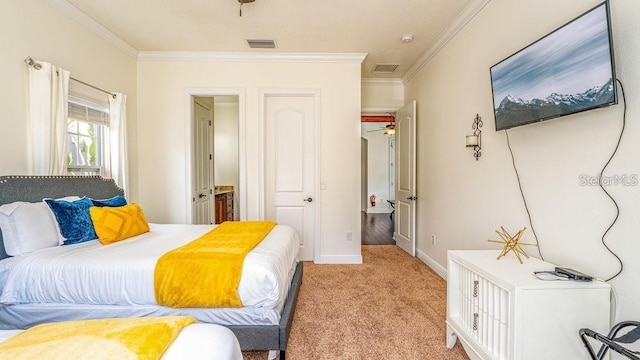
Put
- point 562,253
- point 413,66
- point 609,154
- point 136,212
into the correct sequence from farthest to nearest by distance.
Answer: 1. point 413,66
2. point 136,212
3. point 562,253
4. point 609,154

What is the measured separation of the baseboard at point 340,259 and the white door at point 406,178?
897 millimetres

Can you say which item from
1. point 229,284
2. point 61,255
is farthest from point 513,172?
point 61,255

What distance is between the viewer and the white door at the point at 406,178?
4023 millimetres

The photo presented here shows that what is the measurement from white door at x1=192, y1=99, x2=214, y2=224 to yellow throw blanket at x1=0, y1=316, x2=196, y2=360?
3.08 meters

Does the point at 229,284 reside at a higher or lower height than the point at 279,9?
lower

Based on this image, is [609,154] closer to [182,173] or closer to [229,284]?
[229,284]

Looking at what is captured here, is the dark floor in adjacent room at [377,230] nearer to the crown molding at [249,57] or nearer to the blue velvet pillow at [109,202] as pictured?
the crown molding at [249,57]

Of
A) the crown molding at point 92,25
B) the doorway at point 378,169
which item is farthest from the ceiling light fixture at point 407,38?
the doorway at point 378,169

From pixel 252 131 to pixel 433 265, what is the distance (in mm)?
2908

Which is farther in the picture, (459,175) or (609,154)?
(459,175)

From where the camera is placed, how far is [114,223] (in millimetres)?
2336

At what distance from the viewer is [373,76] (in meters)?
4.53

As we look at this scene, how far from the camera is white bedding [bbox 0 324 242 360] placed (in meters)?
0.91

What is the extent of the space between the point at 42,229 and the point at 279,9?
2652 millimetres
